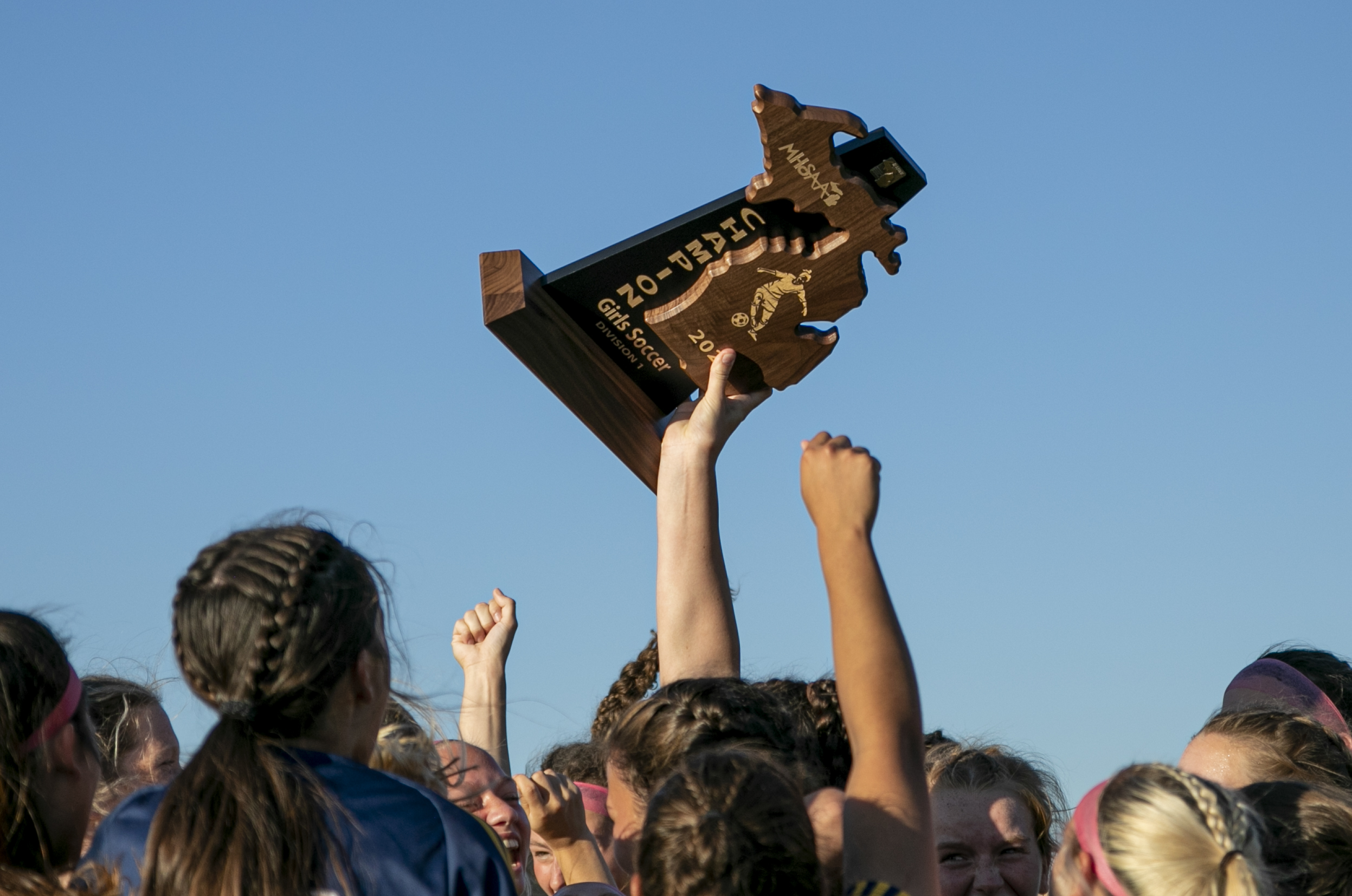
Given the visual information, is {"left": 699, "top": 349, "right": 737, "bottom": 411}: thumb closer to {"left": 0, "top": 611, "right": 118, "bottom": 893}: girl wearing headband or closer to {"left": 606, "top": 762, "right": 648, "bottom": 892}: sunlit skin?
{"left": 606, "top": 762, "right": 648, "bottom": 892}: sunlit skin

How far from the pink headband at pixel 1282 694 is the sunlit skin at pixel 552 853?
163 centimetres

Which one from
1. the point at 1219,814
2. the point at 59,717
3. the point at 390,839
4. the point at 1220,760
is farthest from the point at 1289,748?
the point at 59,717

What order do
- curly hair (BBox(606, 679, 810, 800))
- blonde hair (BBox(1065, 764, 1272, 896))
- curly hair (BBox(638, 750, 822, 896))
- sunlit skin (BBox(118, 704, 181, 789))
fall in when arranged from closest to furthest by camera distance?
curly hair (BBox(638, 750, 822, 896)), blonde hair (BBox(1065, 764, 1272, 896)), curly hair (BBox(606, 679, 810, 800)), sunlit skin (BBox(118, 704, 181, 789))

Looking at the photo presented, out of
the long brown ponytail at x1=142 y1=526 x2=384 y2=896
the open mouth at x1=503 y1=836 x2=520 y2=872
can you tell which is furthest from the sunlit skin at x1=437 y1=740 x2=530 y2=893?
the long brown ponytail at x1=142 y1=526 x2=384 y2=896

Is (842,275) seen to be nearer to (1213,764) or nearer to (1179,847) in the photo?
(1213,764)

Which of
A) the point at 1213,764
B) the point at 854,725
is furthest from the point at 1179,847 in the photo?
the point at 1213,764

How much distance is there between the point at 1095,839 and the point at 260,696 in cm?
125

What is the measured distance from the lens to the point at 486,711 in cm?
375

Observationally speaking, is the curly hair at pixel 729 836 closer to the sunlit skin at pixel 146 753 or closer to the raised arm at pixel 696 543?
the raised arm at pixel 696 543

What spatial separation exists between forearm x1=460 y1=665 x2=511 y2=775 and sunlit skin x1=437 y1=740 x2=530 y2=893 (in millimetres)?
210

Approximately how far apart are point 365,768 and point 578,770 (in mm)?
2539

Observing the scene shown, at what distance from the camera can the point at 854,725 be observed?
1.98 m

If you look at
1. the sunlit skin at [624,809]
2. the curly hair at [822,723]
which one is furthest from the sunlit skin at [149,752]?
the curly hair at [822,723]

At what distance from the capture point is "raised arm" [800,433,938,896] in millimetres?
1881
